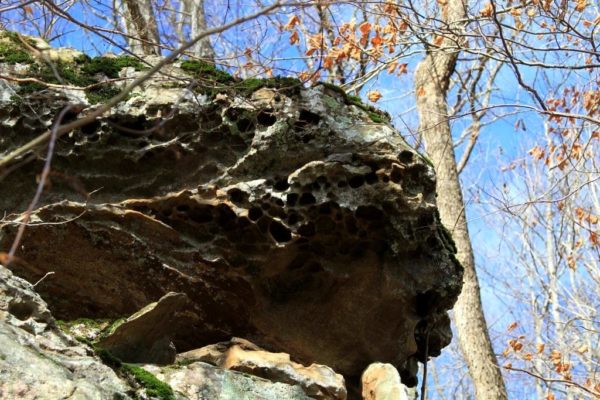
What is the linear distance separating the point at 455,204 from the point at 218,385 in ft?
21.4

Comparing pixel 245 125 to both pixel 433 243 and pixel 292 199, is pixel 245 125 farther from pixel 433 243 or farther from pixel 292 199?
pixel 433 243

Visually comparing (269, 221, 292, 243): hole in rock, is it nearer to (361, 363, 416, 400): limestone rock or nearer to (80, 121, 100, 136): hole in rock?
(361, 363, 416, 400): limestone rock

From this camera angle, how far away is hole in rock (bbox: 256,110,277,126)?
5.12m

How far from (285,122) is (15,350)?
7.33ft

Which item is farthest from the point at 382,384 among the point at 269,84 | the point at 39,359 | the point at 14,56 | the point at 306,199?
the point at 14,56

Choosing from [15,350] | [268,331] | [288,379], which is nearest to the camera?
[15,350]

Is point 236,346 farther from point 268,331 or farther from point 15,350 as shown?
point 15,350

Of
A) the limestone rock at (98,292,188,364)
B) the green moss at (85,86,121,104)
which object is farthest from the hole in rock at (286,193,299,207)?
→ the green moss at (85,86,121,104)

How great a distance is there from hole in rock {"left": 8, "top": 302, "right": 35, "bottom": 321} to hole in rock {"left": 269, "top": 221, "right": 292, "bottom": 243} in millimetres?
1614

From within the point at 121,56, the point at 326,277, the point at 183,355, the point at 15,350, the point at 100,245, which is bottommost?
the point at 15,350

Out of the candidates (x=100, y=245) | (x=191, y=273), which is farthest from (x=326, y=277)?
(x=100, y=245)

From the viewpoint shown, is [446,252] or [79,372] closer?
[79,372]

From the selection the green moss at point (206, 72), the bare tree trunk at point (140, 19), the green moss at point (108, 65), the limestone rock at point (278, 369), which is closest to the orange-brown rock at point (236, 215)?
the green moss at point (206, 72)

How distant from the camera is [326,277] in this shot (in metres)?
5.25
